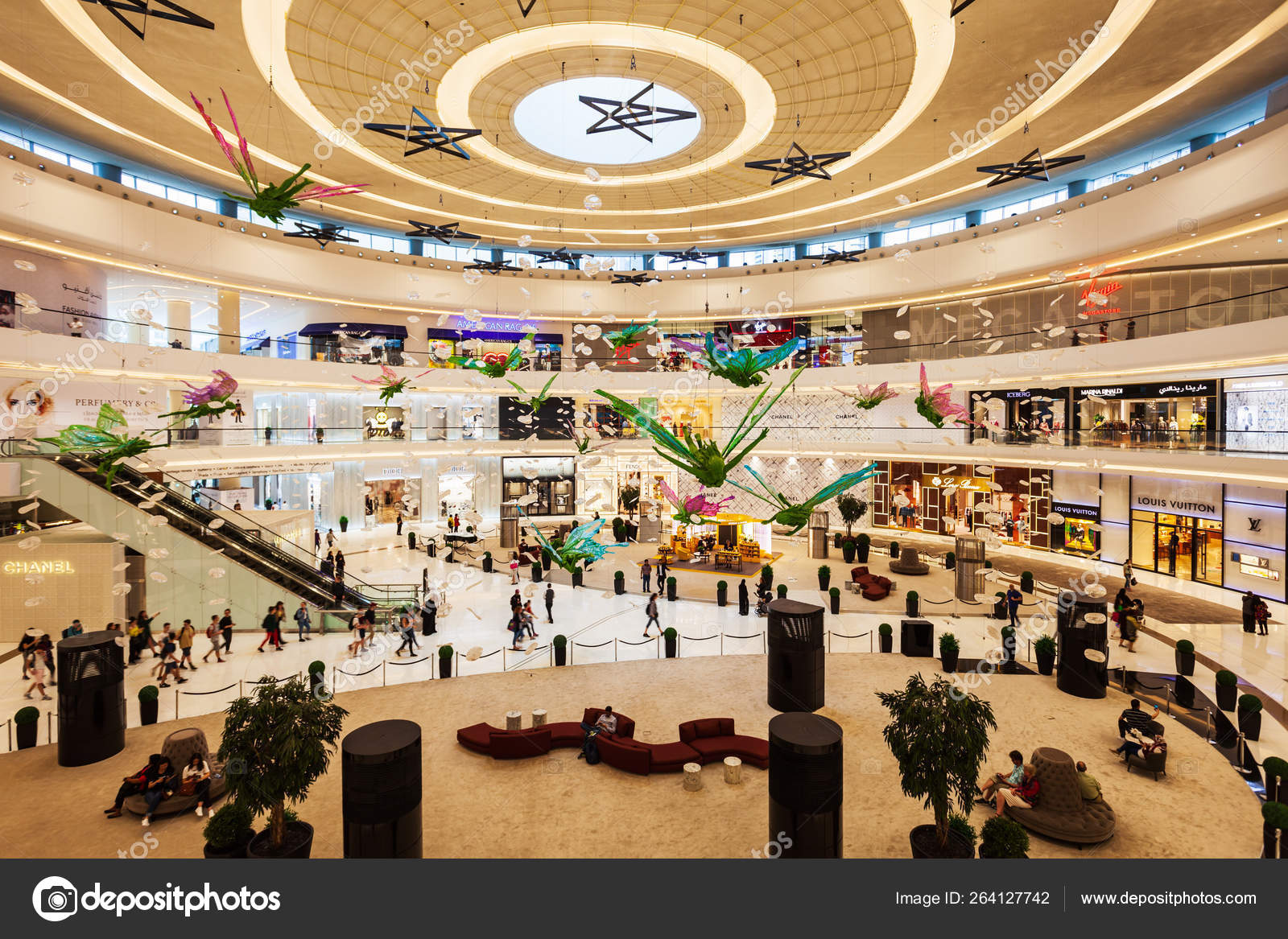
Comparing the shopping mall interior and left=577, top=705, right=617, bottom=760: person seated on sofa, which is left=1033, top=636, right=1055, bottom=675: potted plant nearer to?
the shopping mall interior

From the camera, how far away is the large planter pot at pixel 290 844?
23.3 feet

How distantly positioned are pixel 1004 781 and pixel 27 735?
15407 mm

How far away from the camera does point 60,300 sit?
2092 centimetres

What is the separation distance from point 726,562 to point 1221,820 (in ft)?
53.8

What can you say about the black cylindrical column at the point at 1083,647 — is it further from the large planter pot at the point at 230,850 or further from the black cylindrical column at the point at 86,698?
the black cylindrical column at the point at 86,698

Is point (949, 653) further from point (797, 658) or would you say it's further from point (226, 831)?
point (226, 831)

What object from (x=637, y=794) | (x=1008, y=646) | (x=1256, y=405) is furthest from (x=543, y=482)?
(x=1256, y=405)

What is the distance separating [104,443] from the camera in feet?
49.6

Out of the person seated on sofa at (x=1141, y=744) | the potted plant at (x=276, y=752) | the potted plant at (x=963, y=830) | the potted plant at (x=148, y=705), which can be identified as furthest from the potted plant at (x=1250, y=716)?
the potted plant at (x=148, y=705)

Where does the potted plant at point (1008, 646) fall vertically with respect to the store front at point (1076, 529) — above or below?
below

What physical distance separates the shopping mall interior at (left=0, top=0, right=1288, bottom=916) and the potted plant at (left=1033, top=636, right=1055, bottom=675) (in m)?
0.40

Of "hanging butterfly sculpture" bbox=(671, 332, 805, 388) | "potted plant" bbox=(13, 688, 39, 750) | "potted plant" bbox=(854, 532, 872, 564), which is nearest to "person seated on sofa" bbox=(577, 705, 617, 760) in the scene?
"hanging butterfly sculpture" bbox=(671, 332, 805, 388)

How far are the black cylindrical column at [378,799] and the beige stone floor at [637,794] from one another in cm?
99

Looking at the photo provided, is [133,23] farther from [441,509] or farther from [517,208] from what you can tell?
[441,509]
